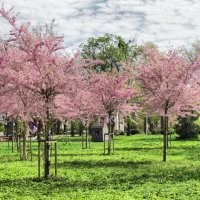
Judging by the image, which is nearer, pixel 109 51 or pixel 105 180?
pixel 105 180

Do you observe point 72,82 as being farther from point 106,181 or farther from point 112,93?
point 112,93

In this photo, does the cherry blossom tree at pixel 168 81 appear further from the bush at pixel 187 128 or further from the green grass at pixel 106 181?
the bush at pixel 187 128

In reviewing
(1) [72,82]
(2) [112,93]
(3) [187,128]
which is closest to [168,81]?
(2) [112,93]

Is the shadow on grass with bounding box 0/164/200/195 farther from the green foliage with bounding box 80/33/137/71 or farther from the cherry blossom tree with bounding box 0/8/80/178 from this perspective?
the green foliage with bounding box 80/33/137/71

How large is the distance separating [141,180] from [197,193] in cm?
305

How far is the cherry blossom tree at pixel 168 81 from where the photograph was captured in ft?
70.5

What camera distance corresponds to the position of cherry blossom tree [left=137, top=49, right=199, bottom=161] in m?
21.5

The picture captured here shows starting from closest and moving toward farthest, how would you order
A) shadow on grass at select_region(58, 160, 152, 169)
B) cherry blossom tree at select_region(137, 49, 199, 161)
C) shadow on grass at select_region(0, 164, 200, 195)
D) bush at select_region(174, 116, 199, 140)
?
shadow on grass at select_region(0, 164, 200, 195)
shadow on grass at select_region(58, 160, 152, 169)
cherry blossom tree at select_region(137, 49, 199, 161)
bush at select_region(174, 116, 199, 140)

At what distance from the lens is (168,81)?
2177 centimetres

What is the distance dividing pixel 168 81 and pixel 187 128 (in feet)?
74.9

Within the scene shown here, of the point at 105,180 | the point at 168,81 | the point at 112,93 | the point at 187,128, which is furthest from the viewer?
the point at 187,128

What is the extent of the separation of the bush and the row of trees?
13285mm

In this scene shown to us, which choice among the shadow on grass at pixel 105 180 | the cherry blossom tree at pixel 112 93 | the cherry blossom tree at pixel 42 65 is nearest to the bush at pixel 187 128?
the cherry blossom tree at pixel 112 93

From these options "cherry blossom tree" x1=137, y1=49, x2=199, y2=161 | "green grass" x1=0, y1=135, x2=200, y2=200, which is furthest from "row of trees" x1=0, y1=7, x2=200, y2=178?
"green grass" x1=0, y1=135, x2=200, y2=200
